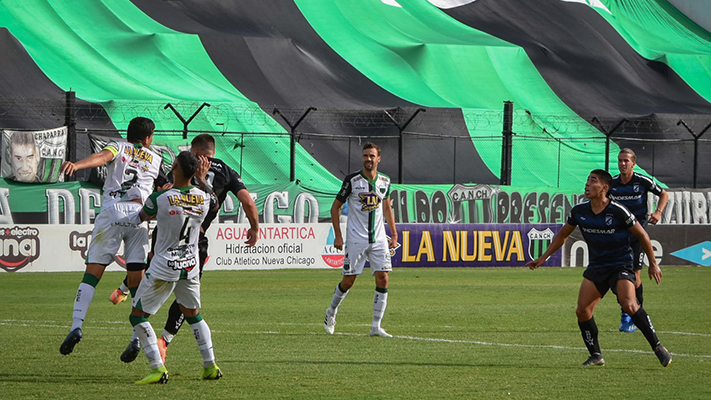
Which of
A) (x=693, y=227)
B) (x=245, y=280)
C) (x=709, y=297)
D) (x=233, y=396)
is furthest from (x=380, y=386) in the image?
(x=693, y=227)

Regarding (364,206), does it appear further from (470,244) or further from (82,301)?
(470,244)

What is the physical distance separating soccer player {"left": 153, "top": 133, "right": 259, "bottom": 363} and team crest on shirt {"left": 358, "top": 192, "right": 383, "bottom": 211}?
270 cm

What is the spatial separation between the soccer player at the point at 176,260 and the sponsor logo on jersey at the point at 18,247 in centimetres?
1483

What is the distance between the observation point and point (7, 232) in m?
21.8

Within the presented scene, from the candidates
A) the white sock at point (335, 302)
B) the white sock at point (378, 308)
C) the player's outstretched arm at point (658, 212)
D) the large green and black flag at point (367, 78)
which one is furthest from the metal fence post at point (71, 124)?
the player's outstretched arm at point (658, 212)

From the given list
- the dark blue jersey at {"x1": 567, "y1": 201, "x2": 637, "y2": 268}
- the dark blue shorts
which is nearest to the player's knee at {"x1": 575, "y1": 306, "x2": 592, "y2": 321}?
the dark blue shorts

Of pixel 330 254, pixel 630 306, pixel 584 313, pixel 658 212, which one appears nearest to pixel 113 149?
pixel 584 313

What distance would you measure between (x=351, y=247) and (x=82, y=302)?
4.00 m

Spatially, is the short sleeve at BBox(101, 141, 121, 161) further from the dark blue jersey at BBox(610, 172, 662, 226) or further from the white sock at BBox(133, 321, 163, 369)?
the dark blue jersey at BBox(610, 172, 662, 226)

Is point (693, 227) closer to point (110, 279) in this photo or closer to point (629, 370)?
point (110, 279)

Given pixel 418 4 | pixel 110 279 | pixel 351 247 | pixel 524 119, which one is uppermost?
pixel 418 4

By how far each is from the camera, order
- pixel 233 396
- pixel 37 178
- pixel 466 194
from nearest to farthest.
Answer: pixel 233 396
pixel 37 178
pixel 466 194

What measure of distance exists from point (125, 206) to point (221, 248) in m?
14.5

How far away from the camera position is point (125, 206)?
9695mm
